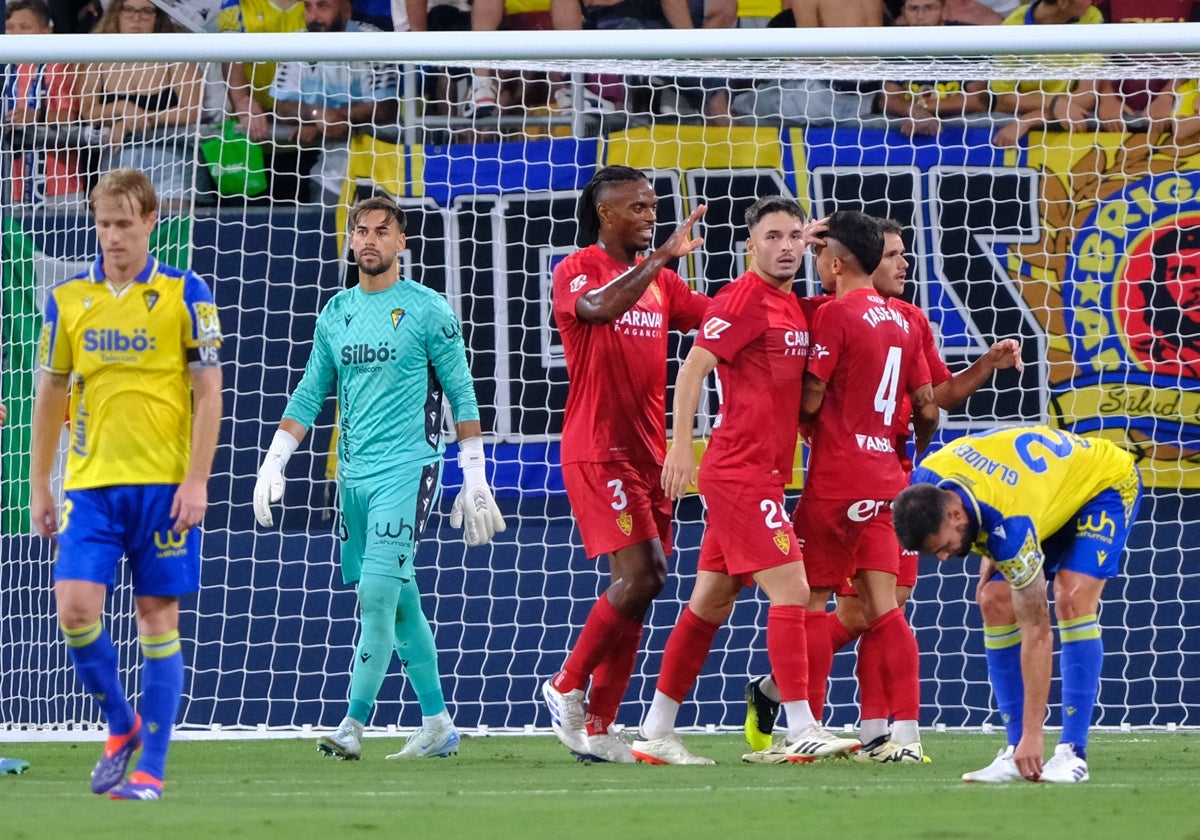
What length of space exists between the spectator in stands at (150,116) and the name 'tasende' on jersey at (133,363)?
4281 mm

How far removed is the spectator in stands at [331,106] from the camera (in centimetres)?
958

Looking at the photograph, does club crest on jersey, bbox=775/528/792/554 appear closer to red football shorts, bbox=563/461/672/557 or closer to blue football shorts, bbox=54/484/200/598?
red football shorts, bbox=563/461/672/557

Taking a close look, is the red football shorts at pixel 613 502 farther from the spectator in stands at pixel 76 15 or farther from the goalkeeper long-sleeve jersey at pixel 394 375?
the spectator in stands at pixel 76 15

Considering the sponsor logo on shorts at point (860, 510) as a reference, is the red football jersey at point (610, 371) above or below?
above

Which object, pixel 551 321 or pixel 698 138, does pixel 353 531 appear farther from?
pixel 698 138

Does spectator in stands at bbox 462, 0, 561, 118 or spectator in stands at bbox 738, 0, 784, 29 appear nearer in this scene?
spectator in stands at bbox 462, 0, 561, 118

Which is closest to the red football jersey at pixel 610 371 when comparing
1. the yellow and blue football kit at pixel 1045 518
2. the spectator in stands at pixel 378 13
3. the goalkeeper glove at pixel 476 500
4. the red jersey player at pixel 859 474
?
the goalkeeper glove at pixel 476 500

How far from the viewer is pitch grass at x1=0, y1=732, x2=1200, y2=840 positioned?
396cm

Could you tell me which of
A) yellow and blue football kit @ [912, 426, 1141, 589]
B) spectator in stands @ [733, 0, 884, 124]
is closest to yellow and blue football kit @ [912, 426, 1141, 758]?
yellow and blue football kit @ [912, 426, 1141, 589]

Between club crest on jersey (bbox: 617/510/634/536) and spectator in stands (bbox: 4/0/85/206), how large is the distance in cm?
400

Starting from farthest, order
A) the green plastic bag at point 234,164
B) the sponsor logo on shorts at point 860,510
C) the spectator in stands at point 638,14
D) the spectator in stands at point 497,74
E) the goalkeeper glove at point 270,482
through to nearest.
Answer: the spectator in stands at point 638,14 < the spectator in stands at point 497,74 < the green plastic bag at point 234,164 < the goalkeeper glove at point 270,482 < the sponsor logo on shorts at point 860,510

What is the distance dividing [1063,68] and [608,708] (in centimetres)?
413

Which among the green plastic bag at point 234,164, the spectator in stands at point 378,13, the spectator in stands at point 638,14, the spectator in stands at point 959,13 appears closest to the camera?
the green plastic bag at point 234,164

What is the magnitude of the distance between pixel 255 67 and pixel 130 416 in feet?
18.6
